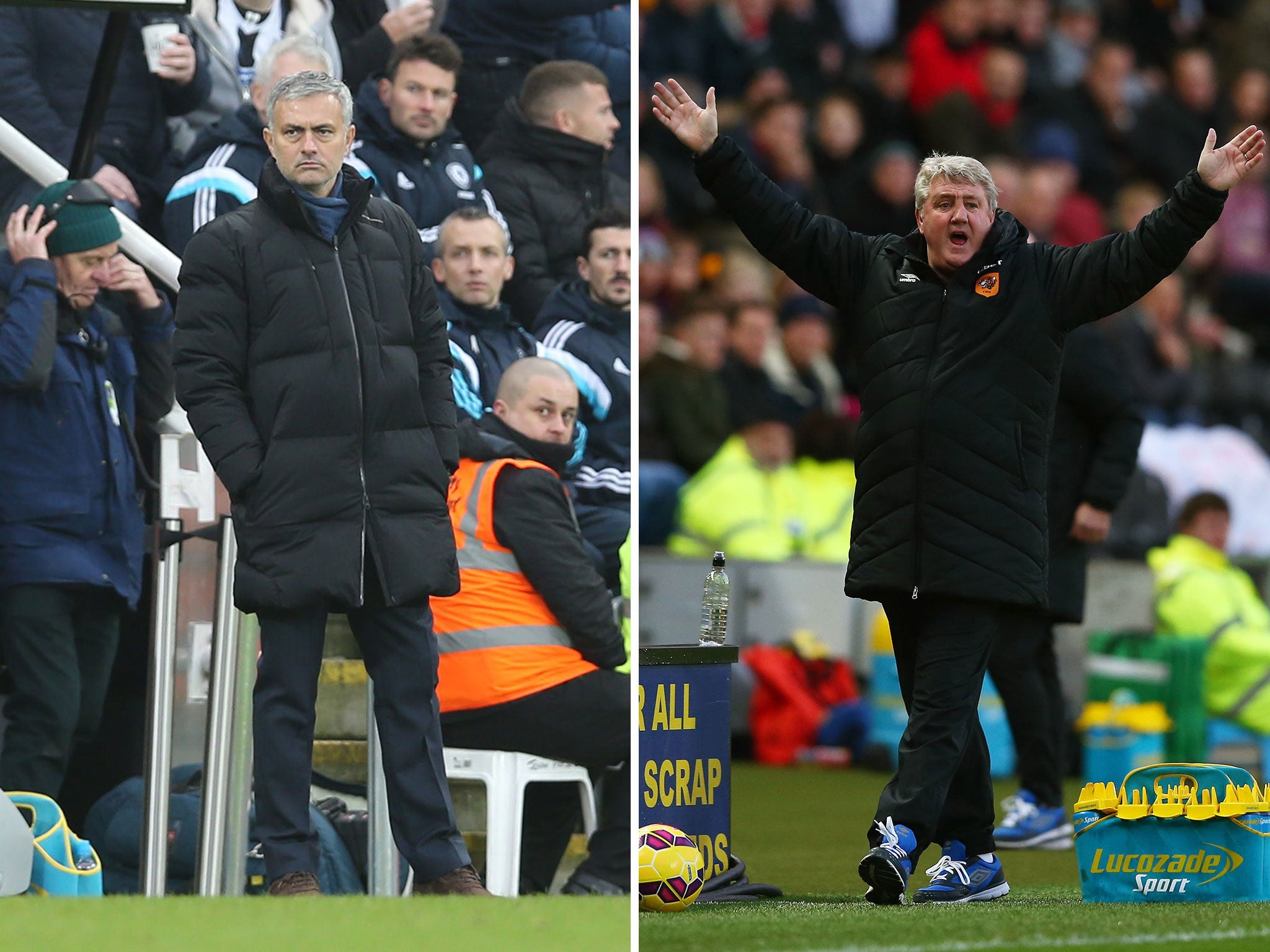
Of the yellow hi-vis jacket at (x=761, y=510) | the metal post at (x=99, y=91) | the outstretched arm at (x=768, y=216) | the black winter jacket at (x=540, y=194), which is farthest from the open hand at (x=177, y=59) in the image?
the yellow hi-vis jacket at (x=761, y=510)

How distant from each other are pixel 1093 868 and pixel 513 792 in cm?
168

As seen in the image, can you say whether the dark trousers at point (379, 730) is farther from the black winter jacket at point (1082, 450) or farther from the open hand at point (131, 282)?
the black winter jacket at point (1082, 450)

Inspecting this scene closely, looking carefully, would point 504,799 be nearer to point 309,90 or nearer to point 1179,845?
point 1179,845

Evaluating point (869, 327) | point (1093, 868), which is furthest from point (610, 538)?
point (1093, 868)

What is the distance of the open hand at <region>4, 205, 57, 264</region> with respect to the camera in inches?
251

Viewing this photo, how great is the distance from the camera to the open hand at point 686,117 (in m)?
6.13

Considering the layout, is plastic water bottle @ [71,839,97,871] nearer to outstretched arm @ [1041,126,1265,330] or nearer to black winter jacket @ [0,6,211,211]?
black winter jacket @ [0,6,211,211]

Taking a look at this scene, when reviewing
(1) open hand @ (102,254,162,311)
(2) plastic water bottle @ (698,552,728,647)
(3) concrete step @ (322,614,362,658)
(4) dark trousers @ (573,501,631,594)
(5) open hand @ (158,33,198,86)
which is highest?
(5) open hand @ (158,33,198,86)

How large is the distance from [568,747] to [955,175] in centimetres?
202

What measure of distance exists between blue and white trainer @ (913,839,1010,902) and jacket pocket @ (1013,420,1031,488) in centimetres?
107

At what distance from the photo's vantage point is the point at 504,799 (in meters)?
6.50

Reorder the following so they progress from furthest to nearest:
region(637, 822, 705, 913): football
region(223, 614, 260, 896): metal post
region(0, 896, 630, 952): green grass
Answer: region(223, 614, 260, 896): metal post, region(637, 822, 705, 913): football, region(0, 896, 630, 952): green grass

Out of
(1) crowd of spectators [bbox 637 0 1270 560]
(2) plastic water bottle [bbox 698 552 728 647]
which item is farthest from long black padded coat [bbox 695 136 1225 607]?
(1) crowd of spectators [bbox 637 0 1270 560]

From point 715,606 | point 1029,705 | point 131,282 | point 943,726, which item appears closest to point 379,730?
point 715,606
